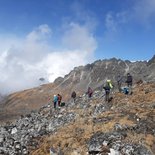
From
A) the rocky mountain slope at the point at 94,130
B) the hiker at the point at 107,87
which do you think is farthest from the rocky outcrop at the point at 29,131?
the hiker at the point at 107,87

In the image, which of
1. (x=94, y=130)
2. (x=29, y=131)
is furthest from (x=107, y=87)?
(x=29, y=131)

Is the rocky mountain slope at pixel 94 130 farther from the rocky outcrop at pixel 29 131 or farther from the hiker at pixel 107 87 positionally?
the hiker at pixel 107 87

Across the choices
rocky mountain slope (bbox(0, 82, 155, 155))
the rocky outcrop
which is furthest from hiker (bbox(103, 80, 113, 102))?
the rocky outcrop

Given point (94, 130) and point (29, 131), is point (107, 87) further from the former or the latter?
point (29, 131)

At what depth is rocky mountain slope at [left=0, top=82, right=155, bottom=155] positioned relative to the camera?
3328cm

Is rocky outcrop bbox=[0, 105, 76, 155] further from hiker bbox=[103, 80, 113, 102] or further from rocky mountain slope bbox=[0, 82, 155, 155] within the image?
hiker bbox=[103, 80, 113, 102]

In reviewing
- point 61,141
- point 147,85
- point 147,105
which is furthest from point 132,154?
point 147,85

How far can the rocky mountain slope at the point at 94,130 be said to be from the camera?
33281 mm

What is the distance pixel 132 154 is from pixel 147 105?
11700 mm

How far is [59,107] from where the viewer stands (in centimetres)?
5741

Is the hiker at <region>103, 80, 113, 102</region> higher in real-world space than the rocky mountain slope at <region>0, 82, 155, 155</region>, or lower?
higher

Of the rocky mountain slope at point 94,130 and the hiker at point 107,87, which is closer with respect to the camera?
the rocky mountain slope at point 94,130

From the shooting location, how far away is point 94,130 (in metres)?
37.1

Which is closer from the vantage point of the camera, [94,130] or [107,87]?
[94,130]
